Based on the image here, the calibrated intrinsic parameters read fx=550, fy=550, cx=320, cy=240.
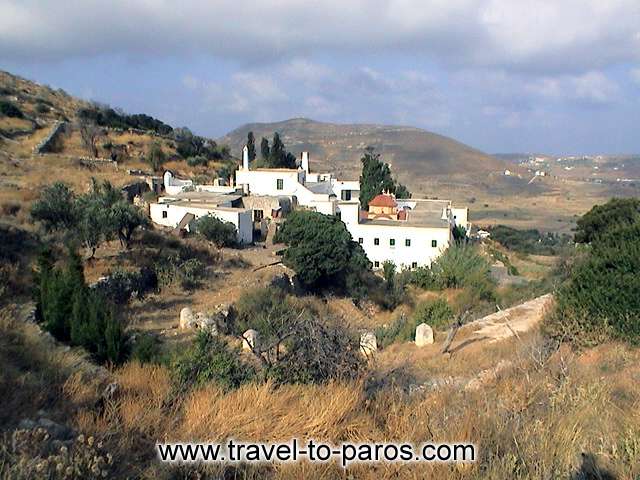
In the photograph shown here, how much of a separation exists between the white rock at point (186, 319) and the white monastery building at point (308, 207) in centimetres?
1161

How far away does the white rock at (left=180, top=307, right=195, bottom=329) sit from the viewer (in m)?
13.5

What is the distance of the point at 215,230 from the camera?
23.7 metres

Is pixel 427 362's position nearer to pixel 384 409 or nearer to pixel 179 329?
pixel 179 329

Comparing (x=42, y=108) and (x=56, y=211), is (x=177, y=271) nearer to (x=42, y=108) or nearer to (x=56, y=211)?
(x=56, y=211)

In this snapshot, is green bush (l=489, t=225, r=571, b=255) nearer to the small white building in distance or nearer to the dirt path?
the small white building in distance

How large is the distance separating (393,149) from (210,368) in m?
123

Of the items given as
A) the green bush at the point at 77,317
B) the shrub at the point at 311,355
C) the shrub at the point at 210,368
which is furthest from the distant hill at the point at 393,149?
the shrub at the point at 210,368

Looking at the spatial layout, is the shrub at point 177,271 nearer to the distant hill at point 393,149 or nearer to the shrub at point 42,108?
the shrub at point 42,108

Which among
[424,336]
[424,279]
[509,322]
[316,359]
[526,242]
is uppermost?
[316,359]

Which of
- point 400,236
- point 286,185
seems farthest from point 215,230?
point 286,185

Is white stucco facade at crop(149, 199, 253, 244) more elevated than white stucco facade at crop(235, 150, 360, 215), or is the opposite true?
white stucco facade at crop(235, 150, 360, 215)

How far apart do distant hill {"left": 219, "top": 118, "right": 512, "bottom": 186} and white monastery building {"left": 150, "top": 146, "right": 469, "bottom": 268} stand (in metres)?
52.2

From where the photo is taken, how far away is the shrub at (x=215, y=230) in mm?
23672

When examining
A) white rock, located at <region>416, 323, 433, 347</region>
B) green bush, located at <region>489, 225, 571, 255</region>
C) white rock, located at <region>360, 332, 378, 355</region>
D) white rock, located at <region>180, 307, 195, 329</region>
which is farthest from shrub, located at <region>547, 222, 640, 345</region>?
green bush, located at <region>489, 225, 571, 255</region>
